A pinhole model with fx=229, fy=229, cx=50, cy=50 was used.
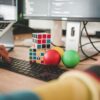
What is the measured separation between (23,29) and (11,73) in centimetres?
95

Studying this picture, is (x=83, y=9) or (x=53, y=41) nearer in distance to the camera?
(x=83, y=9)

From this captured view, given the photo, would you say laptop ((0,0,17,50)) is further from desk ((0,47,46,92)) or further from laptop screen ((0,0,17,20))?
desk ((0,47,46,92))

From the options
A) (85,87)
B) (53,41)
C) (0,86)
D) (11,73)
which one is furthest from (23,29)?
(85,87)

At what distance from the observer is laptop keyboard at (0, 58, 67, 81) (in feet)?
2.04

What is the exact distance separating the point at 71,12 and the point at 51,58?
253 mm

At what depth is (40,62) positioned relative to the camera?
79 cm

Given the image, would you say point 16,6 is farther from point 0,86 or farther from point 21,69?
point 0,86

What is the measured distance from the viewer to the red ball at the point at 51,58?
2.41 ft

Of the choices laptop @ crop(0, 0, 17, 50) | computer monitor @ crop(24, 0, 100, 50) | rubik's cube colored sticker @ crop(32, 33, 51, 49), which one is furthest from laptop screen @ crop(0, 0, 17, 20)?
rubik's cube colored sticker @ crop(32, 33, 51, 49)

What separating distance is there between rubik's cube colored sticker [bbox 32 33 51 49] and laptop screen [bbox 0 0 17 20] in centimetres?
28

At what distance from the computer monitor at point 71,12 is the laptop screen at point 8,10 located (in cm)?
12

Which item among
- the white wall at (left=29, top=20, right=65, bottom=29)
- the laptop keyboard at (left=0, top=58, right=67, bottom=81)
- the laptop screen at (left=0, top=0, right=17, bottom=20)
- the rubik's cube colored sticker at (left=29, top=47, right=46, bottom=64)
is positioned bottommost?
the laptop keyboard at (left=0, top=58, right=67, bottom=81)

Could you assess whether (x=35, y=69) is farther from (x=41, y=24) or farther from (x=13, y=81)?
(x=41, y=24)

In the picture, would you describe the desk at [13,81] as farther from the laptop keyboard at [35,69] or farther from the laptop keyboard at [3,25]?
the laptop keyboard at [3,25]
